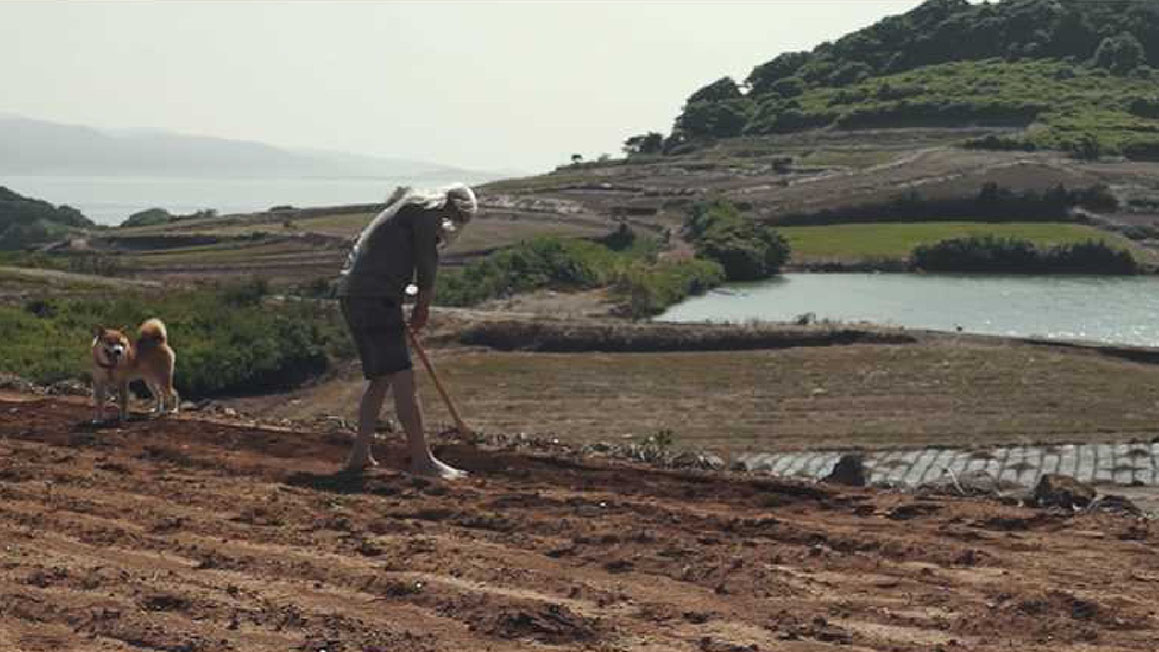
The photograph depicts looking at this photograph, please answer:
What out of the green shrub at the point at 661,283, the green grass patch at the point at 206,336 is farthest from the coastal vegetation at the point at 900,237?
the green grass patch at the point at 206,336

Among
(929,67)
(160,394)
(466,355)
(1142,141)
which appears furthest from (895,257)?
(929,67)

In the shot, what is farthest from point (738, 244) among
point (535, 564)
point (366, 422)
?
point (535, 564)

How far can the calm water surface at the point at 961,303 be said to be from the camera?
47125 mm

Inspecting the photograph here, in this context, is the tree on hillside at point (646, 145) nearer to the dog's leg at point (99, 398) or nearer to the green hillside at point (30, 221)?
the green hillside at point (30, 221)

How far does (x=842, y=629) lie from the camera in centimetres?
620

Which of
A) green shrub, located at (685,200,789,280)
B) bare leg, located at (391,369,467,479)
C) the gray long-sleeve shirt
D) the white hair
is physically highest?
the white hair

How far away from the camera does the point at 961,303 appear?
54.0 metres

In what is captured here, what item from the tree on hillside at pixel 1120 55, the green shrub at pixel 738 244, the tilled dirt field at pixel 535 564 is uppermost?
the tree on hillside at pixel 1120 55

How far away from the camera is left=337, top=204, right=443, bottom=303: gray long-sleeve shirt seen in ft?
31.1

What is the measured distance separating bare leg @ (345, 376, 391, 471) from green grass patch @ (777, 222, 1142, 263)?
190ft

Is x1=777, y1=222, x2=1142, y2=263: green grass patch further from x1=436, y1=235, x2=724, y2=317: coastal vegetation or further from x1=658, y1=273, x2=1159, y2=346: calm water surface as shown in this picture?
x1=436, y1=235, x2=724, y2=317: coastal vegetation

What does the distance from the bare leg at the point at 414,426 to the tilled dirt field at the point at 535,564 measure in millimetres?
233

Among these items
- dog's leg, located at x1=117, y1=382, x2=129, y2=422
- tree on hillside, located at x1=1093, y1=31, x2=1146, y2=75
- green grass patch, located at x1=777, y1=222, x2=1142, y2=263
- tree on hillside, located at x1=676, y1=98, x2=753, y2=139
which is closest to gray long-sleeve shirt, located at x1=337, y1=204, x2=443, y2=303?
dog's leg, located at x1=117, y1=382, x2=129, y2=422

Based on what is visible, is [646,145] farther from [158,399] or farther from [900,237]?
[158,399]
